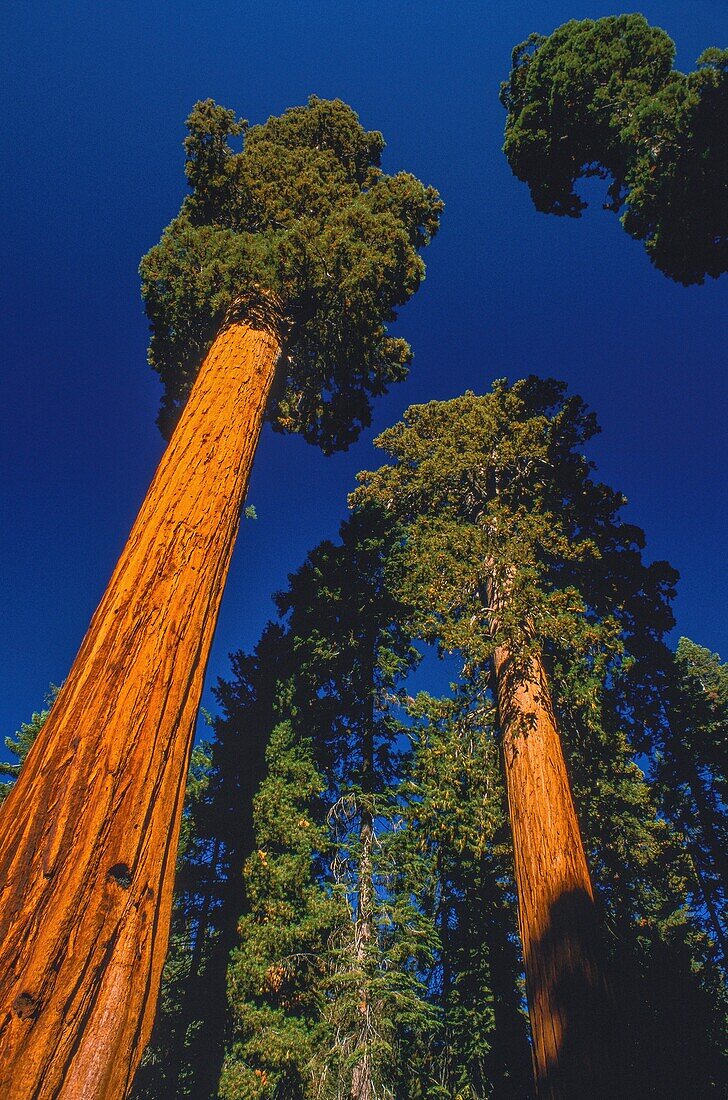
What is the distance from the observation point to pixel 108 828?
1.88m

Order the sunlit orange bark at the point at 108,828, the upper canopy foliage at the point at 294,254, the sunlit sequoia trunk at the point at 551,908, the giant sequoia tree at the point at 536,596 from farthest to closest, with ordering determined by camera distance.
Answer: the upper canopy foliage at the point at 294,254
the giant sequoia tree at the point at 536,596
the sunlit sequoia trunk at the point at 551,908
the sunlit orange bark at the point at 108,828

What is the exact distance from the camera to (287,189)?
684 centimetres

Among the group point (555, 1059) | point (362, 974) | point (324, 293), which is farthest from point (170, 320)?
point (362, 974)

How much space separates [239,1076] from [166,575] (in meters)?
8.74

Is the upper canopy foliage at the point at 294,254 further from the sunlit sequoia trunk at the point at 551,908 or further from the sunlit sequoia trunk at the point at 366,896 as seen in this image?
the sunlit sequoia trunk at the point at 366,896

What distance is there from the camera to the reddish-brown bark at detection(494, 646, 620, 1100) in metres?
3.62

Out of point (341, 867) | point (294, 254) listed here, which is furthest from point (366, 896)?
point (294, 254)

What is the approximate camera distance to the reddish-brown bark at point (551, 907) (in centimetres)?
362

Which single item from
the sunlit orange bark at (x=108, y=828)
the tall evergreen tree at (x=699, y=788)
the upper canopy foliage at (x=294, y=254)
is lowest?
the sunlit orange bark at (x=108, y=828)

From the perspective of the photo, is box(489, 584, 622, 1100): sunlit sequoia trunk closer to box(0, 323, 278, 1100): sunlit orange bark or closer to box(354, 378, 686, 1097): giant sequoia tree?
box(354, 378, 686, 1097): giant sequoia tree

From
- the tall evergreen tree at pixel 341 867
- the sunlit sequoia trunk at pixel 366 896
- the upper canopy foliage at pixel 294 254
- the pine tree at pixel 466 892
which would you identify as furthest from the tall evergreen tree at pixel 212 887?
the upper canopy foliage at pixel 294 254

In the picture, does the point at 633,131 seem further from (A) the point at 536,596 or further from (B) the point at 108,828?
(B) the point at 108,828

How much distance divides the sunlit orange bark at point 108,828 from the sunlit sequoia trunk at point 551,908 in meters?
3.62

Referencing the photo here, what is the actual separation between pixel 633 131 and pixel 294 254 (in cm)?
546
